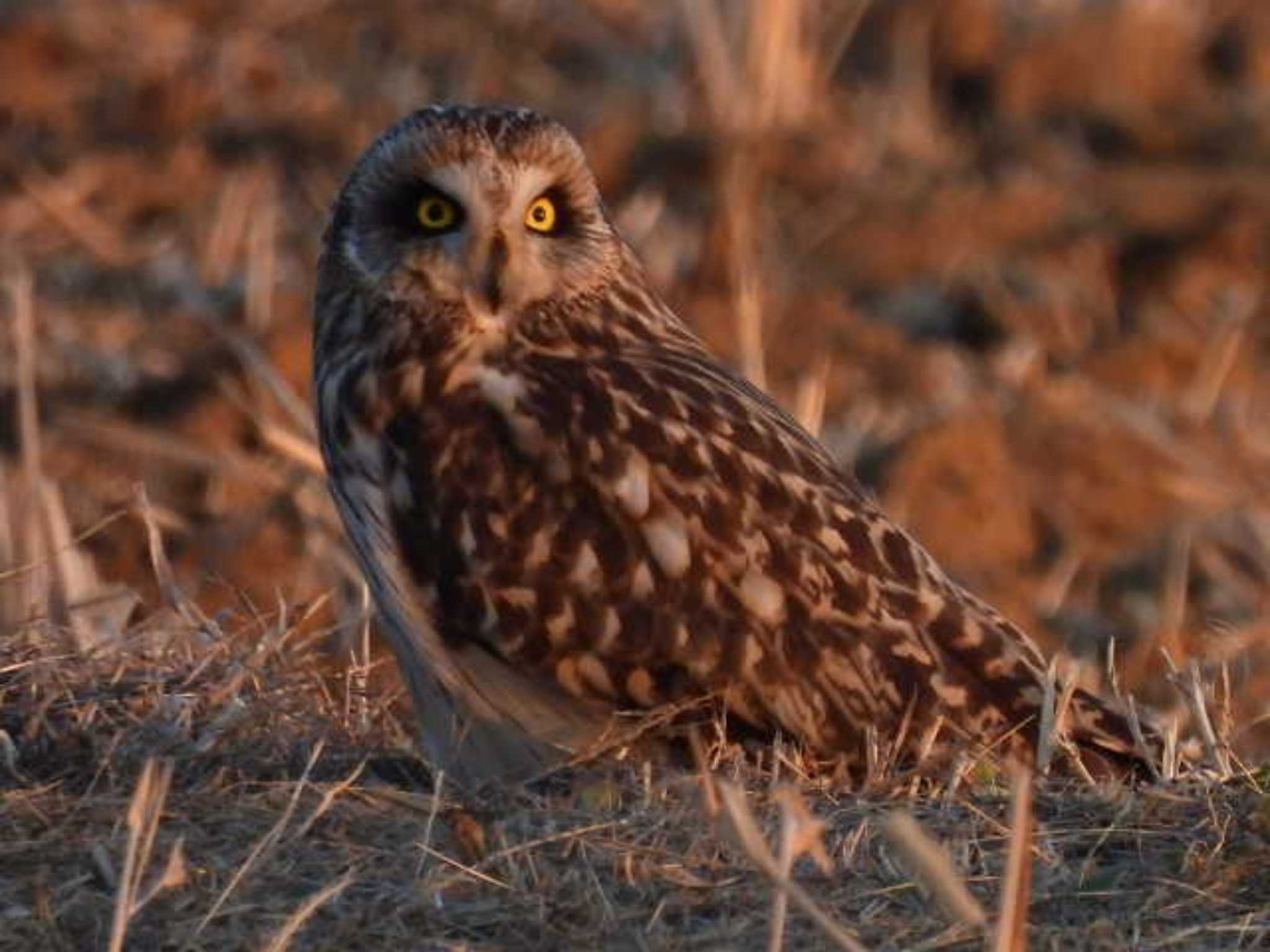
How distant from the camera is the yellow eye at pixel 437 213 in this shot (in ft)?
19.3

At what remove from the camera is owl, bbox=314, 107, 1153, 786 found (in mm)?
5586

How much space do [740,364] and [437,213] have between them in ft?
12.3

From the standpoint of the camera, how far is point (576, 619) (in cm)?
562

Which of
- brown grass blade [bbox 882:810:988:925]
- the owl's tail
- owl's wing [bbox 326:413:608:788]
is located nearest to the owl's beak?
owl's wing [bbox 326:413:608:788]

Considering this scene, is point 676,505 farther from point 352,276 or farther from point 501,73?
point 501,73

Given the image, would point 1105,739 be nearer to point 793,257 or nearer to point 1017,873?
point 1017,873

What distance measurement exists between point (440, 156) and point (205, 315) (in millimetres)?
4293

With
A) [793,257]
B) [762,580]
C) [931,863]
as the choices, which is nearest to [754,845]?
[931,863]

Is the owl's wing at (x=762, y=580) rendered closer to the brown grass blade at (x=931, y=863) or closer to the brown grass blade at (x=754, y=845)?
the brown grass blade at (x=754, y=845)

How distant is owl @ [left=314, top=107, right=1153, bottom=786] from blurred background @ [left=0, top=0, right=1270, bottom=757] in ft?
3.15

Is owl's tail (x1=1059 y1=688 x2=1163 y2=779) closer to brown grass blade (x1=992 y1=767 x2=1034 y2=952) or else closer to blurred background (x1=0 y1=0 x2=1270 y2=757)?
blurred background (x1=0 y1=0 x2=1270 y2=757)

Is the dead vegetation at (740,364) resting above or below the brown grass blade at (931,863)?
below

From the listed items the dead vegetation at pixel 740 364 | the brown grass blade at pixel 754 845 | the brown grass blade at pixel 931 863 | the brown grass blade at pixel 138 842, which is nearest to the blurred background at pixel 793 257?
the dead vegetation at pixel 740 364

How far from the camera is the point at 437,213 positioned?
233 inches
